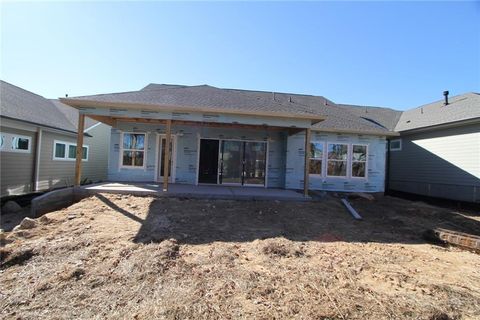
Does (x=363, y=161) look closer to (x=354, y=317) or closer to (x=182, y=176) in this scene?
(x=182, y=176)

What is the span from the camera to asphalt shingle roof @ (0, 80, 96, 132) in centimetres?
1054

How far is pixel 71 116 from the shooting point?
51.6 ft

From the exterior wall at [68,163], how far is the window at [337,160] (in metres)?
12.3

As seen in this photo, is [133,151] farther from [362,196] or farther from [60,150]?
[362,196]

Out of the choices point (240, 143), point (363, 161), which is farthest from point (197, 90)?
point (363, 161)

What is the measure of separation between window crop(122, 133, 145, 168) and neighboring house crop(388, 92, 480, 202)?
12525mm

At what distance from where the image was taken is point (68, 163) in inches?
561

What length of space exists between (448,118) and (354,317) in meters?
12.1

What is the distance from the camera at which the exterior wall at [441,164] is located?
35.7ft

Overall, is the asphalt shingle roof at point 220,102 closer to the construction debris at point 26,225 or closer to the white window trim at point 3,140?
the white window trim at point 3,140

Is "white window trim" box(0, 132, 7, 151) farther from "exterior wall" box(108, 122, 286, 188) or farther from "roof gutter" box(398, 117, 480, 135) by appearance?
"roof gutter" box(398, 117, 480, 135)

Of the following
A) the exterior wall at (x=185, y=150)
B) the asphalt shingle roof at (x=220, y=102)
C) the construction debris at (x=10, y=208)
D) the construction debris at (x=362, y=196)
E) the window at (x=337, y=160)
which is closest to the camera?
the construction debris at (x=10, y=208)

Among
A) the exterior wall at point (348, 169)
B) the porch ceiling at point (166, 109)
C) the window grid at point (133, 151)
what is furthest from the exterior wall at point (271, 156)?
the porch ceiling at point (166, 109)

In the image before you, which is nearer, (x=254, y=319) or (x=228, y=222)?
(x=254, y=319)
